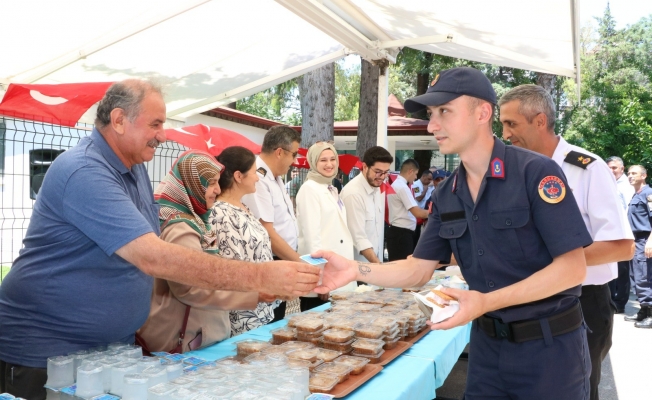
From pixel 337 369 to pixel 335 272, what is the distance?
471mm

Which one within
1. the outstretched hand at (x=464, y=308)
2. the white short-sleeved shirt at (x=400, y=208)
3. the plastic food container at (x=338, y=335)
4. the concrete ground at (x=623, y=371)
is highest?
the white short-sleeved shirt at (x=400, y=208)

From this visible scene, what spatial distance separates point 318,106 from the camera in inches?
374

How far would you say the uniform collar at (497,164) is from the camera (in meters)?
2.00

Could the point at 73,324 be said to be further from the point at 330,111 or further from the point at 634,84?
the point at 634,84

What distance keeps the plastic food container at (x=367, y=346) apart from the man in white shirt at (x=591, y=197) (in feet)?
3.52

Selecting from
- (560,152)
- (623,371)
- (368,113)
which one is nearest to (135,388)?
(560,152)

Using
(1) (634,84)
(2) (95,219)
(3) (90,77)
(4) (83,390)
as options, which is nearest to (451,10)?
(3) (90,77)

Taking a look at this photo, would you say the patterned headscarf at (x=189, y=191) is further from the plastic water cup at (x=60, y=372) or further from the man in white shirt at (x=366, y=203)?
the man in white shirt at (x=366, y=203)

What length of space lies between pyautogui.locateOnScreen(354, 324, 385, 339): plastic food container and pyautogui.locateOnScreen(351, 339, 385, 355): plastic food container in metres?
0.07

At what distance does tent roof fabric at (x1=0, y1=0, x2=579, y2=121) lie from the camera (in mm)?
4965

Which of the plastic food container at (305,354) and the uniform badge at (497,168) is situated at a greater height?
the uniform badge at (497,168)

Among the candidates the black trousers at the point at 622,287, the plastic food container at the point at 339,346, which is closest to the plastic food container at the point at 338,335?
the plastic food container at the point at 339,346

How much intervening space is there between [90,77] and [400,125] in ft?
34.0

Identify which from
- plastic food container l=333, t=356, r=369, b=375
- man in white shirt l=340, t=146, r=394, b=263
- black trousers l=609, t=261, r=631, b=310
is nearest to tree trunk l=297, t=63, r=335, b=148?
man in white shirt l=340, t=146, r=394, b=263
